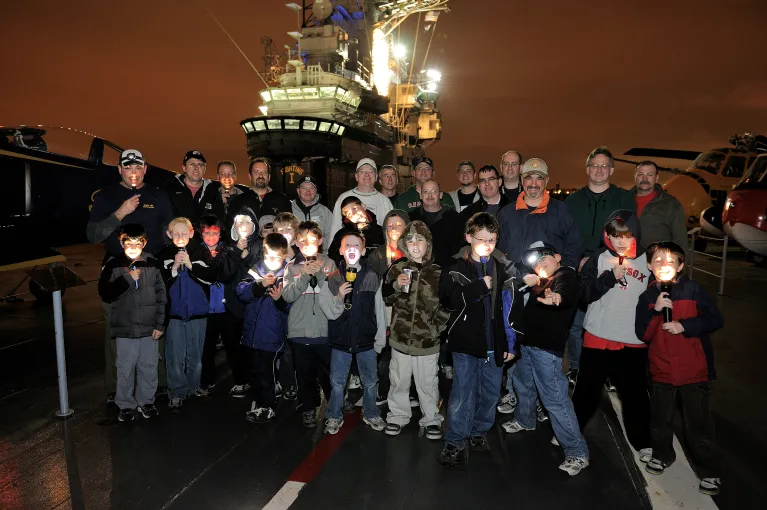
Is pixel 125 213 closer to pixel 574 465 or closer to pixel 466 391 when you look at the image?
pixel 466 391

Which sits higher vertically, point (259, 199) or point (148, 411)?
point (259, 199)

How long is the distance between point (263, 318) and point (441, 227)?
2.17 m

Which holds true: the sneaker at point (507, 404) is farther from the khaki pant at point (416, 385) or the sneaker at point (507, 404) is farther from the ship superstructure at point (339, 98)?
the ship superstructure at point (339, 98)

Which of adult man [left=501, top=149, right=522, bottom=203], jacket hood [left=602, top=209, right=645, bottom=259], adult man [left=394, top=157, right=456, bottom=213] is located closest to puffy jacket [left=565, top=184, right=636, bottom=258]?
jacket hood [left=602, top=209, right=645, bottom=259]

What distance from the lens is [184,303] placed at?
→ 446 centimetres

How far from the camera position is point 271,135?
2677cm

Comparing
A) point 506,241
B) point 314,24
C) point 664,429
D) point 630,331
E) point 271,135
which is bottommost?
point 664,429

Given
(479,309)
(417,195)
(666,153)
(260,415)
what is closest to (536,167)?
(479,309)

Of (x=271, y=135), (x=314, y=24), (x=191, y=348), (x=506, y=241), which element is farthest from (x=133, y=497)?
(x=314, y=24)

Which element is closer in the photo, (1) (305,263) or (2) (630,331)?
(2) (630,331)

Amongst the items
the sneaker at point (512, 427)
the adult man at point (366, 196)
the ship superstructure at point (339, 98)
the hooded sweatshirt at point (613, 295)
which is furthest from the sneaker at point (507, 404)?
the ship superstructure at point (339, 98)

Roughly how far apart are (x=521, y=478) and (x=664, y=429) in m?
1.16

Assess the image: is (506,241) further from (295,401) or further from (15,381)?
(15,381)

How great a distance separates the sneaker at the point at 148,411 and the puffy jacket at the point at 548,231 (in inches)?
148
